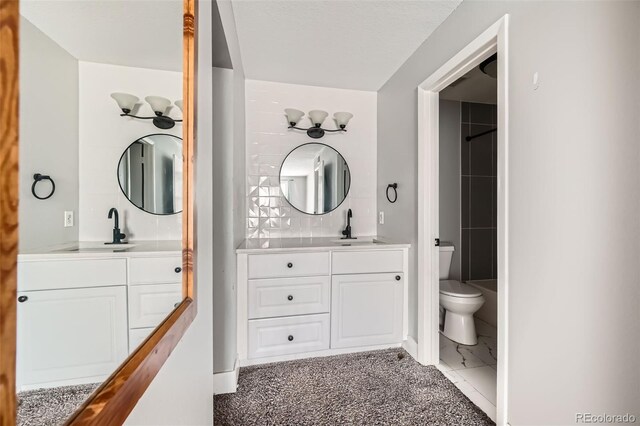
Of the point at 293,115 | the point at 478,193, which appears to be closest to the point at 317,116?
the point at 293,115

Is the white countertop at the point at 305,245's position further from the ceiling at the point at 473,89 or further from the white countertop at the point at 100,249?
the ceiling at the point at 473,89

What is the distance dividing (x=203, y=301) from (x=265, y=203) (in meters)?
1.58

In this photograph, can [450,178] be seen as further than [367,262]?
Yes

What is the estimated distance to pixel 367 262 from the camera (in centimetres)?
224

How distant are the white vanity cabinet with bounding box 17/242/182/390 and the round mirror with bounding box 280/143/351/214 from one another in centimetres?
199

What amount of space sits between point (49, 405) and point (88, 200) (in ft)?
1.02

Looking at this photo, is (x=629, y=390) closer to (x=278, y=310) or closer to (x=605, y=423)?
(x=605, y=423)

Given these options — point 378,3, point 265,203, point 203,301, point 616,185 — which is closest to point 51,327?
point 203,301

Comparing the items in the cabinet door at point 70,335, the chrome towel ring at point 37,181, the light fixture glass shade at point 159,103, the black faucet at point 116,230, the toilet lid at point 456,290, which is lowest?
the toilet lid at point 456,290

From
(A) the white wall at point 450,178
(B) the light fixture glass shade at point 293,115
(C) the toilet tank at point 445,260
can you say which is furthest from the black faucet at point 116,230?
(A) the white wall at point 450,178

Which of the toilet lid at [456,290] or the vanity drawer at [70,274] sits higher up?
the vanity drawer at [70,274]

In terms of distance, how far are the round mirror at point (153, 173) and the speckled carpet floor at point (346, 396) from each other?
135 centimetres

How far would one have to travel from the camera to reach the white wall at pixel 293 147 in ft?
8.48

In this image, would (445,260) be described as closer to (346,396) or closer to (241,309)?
(346,396)
